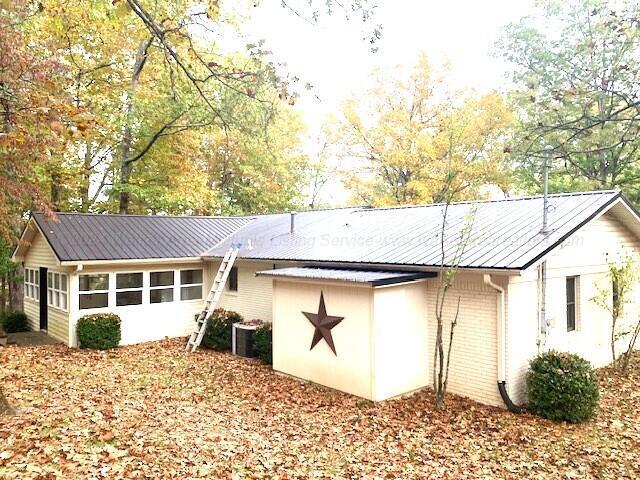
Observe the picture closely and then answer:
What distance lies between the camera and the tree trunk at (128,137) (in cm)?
2145

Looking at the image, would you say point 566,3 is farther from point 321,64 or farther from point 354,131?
point 321,64

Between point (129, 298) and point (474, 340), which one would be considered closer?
point (474, 340)

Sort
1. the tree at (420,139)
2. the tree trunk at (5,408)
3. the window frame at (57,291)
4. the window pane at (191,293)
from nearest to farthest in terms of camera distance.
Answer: the tree trunk at (5,408)
the window frame at (57,291)
the window pane at (191,293)
the tree at (420,139)

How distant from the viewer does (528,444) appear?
7691 millimetres

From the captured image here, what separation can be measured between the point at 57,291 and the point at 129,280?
2.53 m

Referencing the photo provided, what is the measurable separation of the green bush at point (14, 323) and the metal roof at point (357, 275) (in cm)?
1227

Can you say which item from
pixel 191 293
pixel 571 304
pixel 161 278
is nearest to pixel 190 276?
pixel 191 293

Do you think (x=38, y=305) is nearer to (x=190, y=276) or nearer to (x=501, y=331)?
(x=190, y=276)

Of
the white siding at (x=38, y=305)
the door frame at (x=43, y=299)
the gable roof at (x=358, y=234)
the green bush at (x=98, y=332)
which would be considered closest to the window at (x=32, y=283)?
the white siding at (x=38, y=305)

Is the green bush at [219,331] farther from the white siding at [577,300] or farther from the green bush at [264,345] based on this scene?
the white siding at [577,300]

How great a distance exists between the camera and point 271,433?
26.3 ft

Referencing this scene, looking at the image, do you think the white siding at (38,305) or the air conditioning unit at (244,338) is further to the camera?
the white siding at (38,305)

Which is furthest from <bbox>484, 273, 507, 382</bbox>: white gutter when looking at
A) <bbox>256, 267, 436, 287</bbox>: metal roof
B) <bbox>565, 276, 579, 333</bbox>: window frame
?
<bbox>565, 276, 579, 333</bbox>: window frame

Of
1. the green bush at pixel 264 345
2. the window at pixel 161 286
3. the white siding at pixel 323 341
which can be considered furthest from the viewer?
the window at pixel 161 286
